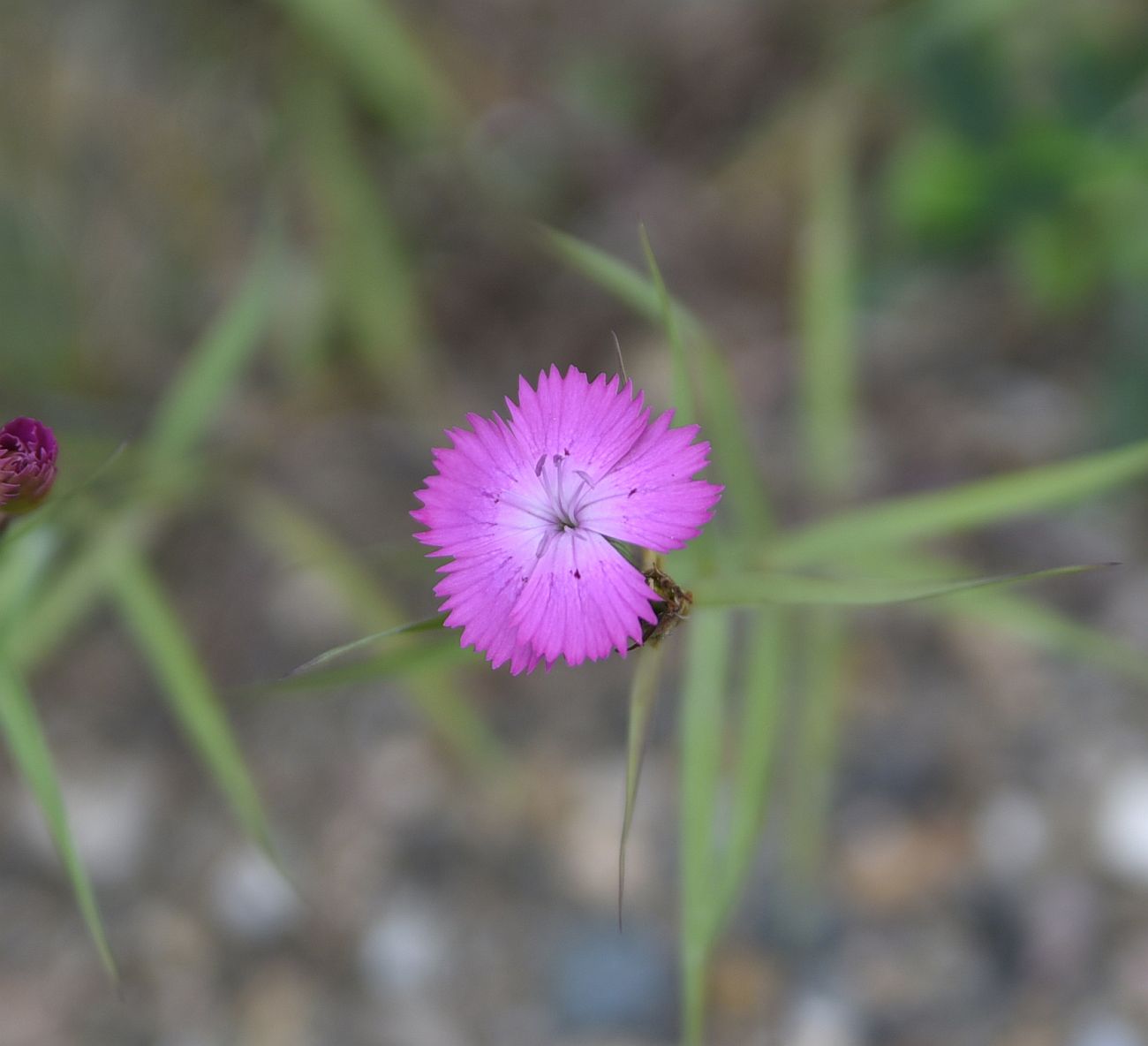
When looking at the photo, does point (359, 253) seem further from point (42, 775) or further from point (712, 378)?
point (42, 775)

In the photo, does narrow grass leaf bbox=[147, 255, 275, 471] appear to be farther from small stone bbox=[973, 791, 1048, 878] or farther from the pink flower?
small stone bbox=[973, 791, 1048, 878]

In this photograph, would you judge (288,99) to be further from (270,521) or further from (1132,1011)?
(1132,1011)

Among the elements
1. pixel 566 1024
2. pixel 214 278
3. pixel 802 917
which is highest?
pixel 214 278

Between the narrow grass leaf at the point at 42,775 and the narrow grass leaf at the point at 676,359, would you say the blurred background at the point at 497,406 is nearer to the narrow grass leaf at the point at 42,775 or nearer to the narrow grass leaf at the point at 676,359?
the narrow grass leaf at the point at 42,775

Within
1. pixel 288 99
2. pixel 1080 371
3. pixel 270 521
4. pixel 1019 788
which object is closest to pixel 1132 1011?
pixel 1019 788

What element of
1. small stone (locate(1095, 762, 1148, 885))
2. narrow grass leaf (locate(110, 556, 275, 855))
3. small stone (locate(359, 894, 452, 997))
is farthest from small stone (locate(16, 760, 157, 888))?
small stone (locate(1095, 762, 1148, 885))

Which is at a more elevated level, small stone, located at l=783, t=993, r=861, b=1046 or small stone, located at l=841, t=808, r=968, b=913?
small stone, located at l=841, t=808, r=968, b=913

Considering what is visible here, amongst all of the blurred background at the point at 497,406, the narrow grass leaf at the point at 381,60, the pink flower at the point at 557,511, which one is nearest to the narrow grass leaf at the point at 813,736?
the blurred background at the point at 497,406
